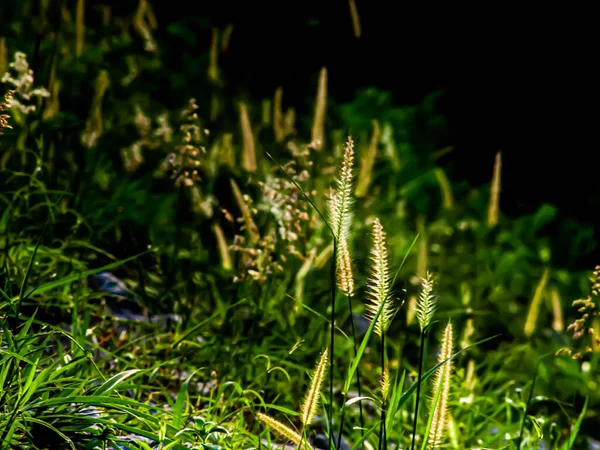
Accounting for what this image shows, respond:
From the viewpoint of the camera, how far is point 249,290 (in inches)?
131

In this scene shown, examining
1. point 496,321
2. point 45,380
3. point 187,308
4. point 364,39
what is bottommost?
point 496,321

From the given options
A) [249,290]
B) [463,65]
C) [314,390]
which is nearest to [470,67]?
[463,65]

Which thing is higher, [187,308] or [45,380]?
[45,380]

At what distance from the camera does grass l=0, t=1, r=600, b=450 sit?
6.70 feet

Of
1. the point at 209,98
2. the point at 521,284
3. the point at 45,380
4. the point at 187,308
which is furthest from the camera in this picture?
the point at 209,98

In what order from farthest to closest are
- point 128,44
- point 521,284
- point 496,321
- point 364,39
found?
1. point 364,39
2. point 128,44
3. point 521,284
4. point 496,321

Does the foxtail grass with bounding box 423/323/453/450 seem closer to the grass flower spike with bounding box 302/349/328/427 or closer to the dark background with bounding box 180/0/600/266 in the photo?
the grass flower spike with bounding box 302/349/328/427

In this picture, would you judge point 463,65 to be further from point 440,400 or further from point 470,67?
point 440,400

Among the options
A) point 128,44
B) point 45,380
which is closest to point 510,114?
point 128,44

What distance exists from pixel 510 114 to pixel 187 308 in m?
4.01

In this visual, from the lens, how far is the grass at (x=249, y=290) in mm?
2041

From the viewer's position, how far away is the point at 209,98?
5340 mm

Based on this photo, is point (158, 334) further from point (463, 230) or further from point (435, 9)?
point (435, 9)

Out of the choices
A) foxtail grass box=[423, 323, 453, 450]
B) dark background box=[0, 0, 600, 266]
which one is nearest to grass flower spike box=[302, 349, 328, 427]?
foxtail grass box=[423, 323, 453, 450]
